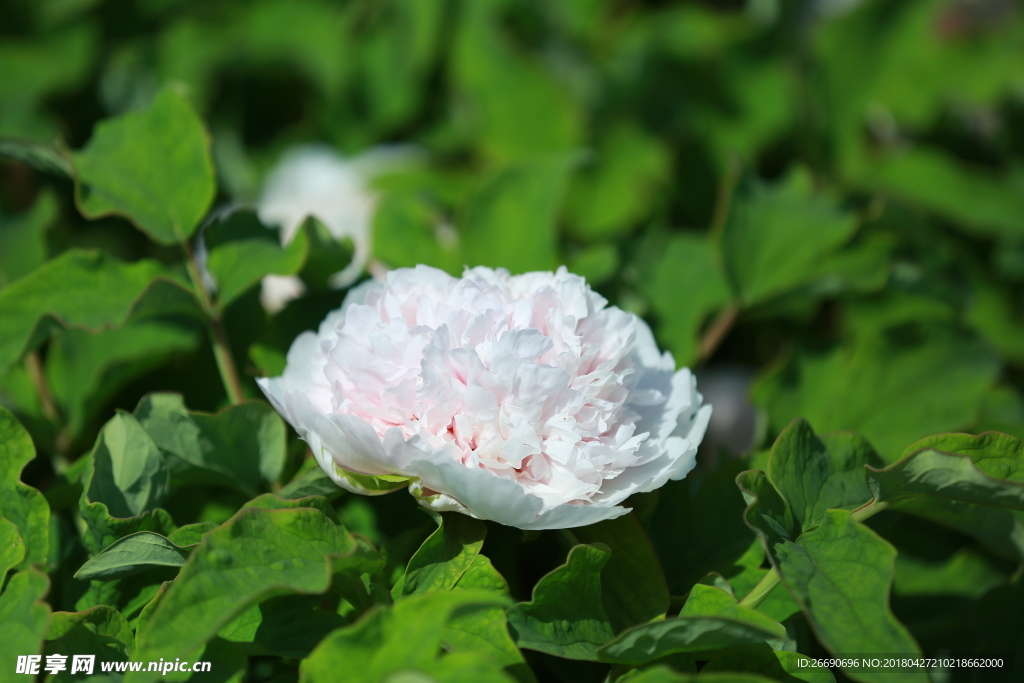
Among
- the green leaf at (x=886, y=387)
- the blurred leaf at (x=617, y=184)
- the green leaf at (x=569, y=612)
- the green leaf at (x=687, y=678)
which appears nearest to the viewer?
the green leaf at (x=687, y=678)

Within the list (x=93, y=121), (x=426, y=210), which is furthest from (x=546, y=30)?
(x=93, y=121)

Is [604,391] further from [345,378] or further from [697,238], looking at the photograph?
[697,238]

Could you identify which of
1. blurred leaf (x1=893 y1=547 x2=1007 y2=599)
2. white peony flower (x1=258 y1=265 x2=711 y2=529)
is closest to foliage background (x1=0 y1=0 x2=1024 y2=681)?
blurred leaf (x1=893 y1=547 x2=1007 y2=599)

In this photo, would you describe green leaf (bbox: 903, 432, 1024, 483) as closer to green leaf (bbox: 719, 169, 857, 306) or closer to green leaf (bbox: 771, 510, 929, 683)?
green leaf (bbox: 771, 510, 929, 683)

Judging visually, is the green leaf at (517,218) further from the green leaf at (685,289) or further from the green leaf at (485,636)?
the green leaf at (485,636)

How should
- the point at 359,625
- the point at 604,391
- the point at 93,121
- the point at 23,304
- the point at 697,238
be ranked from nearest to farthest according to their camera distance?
the point at 359,625, the point at 604,391, the point at 23,304, the point at 697,238, the point at 93,121

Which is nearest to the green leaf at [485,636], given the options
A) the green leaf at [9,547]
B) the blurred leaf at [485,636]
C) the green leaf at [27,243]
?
the blurred leaf at [485,636]

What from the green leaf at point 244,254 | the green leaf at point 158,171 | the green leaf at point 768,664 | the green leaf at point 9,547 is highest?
the green leaf at point 158,171

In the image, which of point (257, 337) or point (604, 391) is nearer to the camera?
point (604, 391)
